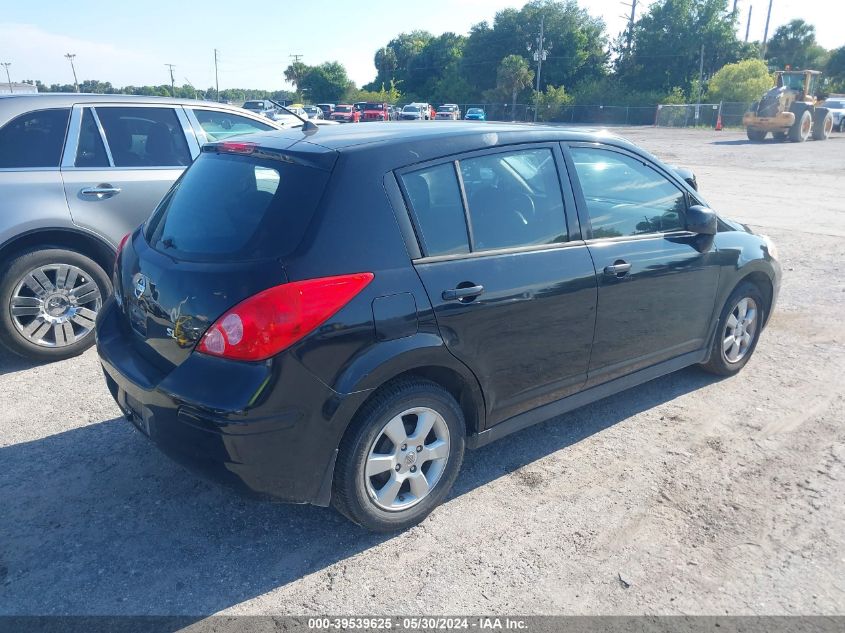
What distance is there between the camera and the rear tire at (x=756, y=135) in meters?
32.6

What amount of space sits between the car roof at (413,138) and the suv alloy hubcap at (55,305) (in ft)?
7.71

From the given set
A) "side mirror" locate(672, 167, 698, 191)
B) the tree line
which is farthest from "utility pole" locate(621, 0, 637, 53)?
"side mirror" locate(672, 167, 698, 191)

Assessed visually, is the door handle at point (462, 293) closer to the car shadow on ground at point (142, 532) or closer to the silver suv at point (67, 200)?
the car shadow on ground at point (142, 532)

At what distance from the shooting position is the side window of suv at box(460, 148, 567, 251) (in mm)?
3312

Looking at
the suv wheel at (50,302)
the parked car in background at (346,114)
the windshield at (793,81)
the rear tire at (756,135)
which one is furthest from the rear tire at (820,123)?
the suv wheel at (50,302)

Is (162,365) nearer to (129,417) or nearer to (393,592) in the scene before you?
(129,417)

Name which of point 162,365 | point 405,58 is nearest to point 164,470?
point 162,365

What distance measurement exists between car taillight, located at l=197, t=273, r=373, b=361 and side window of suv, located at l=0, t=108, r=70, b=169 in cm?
326

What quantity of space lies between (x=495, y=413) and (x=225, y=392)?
4.58ft

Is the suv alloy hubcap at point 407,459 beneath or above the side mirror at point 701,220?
beneath

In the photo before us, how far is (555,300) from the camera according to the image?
3.50 metres

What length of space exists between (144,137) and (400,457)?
3972mm

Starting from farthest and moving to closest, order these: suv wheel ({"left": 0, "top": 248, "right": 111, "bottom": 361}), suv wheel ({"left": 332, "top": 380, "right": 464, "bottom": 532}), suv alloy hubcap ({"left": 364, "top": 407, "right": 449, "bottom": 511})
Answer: suv wheel ({"left": 0, "top": 248, "right": 111, "bottom": 361})
suv alloy hubcap ({"left": 364, "top": 407, "right": 449, "bottom": 511})
suv wheel ({"left": 332, "top": 380, "right": 464, "bottom": 532})

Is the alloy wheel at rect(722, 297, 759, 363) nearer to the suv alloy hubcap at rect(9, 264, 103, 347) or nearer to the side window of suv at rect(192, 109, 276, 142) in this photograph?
the side window of suv at rect(192, 109, 276, 142)
